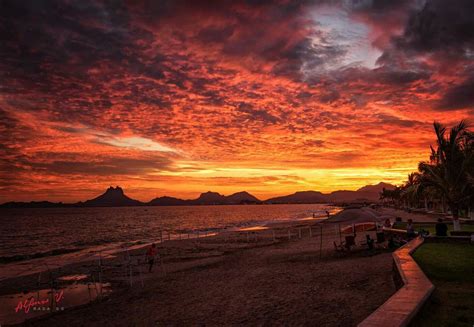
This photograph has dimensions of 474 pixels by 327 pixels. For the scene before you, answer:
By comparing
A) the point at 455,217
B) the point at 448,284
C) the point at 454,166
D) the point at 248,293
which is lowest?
the point at 248,293

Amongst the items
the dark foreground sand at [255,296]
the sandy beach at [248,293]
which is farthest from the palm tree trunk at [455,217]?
the dark foreground sand at [255,296]

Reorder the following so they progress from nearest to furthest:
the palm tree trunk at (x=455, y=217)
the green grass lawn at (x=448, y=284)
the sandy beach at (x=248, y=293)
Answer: the green grass lawn at (x=448, y=284)
the sandy beach at (x=248, y=293)
the palm tree trunk at (x=455, y=217)

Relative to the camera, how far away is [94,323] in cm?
1341

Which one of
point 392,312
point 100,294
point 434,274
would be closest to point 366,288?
point 434,274

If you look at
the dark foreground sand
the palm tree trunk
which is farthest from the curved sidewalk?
the palm tree trunk

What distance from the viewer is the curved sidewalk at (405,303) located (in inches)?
259

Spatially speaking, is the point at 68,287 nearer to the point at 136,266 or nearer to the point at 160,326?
the point at 136,266

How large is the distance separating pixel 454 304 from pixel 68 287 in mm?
20814

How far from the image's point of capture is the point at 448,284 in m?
10.6

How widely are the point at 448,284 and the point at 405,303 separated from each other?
4120 millimetres

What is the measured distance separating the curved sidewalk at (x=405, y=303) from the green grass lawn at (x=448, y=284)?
0.81 feet

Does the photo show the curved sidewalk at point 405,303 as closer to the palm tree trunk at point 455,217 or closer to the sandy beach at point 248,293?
the sandy beach at point 248,293

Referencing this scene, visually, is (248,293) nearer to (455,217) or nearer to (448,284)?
(448,284)

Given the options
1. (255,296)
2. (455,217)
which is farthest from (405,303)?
(455,217)
